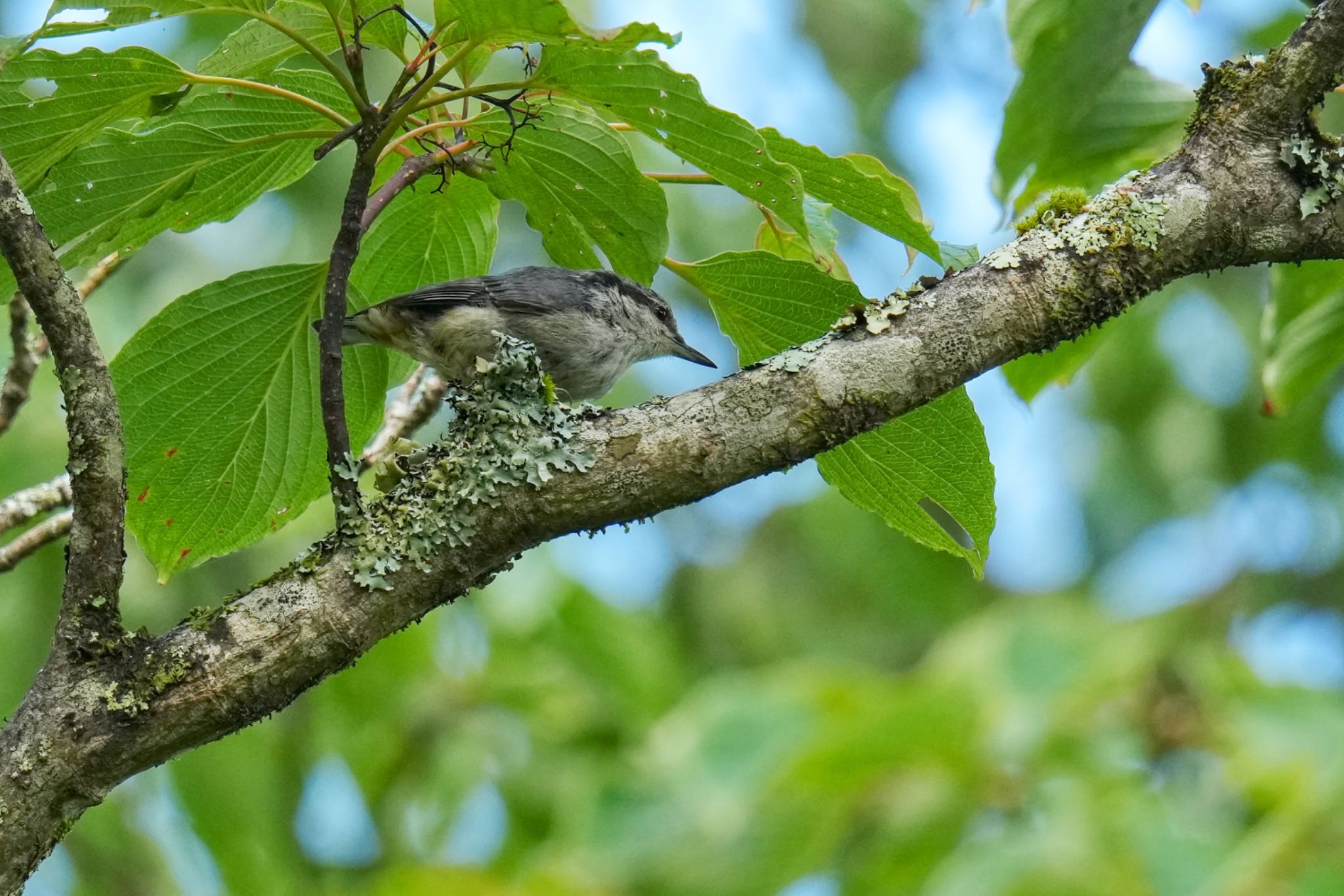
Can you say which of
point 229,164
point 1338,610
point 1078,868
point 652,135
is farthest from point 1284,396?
point 1338,610

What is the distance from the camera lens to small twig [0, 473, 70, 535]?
287 cm

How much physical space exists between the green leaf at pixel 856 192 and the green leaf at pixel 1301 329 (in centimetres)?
123

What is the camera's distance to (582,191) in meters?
2.42

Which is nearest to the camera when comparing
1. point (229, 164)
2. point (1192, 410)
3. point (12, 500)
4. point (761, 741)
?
point (229, 164)

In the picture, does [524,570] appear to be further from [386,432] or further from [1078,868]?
[1078,868]

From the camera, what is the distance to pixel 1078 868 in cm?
296

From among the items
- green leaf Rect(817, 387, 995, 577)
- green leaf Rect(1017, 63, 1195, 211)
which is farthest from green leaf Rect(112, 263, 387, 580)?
green leaf Rect(1017, 63, 1195, 211)

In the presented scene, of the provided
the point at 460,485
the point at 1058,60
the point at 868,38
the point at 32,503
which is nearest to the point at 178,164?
the point at 460,485

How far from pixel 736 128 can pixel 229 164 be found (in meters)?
1.03

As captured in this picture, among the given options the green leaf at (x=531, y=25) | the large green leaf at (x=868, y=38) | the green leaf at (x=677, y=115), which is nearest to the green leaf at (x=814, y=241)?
the green leaf at (x=677, y=115)

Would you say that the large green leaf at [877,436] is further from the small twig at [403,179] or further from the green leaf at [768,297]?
the small twig at [403,179]

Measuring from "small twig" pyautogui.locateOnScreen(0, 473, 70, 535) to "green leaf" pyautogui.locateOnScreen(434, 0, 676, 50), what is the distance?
1.55 meters

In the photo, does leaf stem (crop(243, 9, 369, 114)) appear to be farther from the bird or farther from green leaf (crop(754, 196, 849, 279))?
green leaf (crop(754, 196, 849, 279))

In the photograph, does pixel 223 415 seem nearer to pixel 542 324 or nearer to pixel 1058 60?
pixel 542 324
